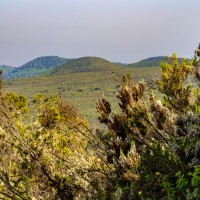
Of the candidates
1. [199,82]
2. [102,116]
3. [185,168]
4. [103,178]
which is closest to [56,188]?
[103,178]

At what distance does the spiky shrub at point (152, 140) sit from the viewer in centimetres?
411

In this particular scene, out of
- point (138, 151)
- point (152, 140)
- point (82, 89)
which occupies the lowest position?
point (82, 89)

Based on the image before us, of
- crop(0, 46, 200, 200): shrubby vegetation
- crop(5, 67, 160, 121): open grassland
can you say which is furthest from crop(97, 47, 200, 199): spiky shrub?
crop(5, 67, 160, 121): open grassland

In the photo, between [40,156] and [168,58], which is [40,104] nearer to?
[40,156]

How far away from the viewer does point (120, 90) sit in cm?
527

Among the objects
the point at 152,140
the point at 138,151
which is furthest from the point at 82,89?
the point at 152,140

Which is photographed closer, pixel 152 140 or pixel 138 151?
pixel 152 140

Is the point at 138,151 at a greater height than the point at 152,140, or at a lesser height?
lesser

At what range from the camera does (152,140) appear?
498cm

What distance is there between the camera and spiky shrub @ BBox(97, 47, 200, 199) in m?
4.11

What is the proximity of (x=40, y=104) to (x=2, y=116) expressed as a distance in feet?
47.4

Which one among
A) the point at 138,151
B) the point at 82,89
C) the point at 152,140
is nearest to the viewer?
the point at 152,140

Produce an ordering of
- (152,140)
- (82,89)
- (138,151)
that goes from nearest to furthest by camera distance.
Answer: (152,140) < (138,151) < (82,89)

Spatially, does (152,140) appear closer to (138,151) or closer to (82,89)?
(138,151)
